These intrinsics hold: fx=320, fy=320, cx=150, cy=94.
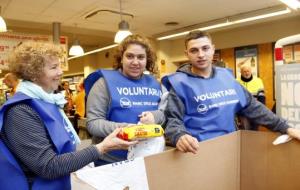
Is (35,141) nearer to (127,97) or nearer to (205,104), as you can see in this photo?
(127,97)

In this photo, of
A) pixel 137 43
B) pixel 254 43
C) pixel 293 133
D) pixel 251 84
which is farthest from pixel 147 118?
pixel 254 43

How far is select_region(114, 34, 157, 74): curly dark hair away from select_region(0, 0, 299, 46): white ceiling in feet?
11.3

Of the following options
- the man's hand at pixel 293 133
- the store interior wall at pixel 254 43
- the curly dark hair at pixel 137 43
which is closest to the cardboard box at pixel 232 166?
the man's hand at pixel 293 133

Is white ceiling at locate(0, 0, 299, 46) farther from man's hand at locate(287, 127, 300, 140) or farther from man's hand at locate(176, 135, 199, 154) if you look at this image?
man's hand at locate(176, 135, 199, 154)

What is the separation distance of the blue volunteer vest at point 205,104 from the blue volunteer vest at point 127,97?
0.37 feet

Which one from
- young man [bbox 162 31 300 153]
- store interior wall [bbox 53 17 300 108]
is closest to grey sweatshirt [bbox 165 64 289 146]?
young man [bbox 162 31 300 153]

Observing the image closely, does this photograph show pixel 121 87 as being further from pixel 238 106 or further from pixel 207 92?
pixel 238 106

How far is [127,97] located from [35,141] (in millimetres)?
627

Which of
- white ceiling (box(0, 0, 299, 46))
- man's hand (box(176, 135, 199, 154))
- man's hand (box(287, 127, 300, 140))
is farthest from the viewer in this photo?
white ceiling (box(0, 0, 299, 46))

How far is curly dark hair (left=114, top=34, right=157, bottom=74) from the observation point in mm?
1663

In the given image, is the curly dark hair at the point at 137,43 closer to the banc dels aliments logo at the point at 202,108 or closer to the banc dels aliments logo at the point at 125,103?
the banc dels aliments logo at the point at 125,103

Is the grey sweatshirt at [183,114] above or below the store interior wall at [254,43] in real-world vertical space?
below

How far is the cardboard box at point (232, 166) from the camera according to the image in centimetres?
112

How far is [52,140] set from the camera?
1.08 m
